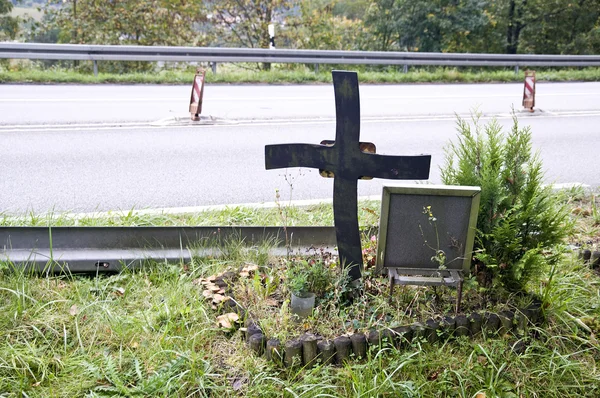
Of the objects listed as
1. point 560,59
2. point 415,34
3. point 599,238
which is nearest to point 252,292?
point 599,238

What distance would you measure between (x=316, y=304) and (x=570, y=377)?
1351mm

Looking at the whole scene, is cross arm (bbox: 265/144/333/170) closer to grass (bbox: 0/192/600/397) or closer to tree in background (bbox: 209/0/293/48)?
grass (bbox: 0/192/600/397)

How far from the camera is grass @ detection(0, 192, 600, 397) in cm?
272

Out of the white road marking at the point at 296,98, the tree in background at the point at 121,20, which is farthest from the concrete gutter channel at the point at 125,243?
the tree in background at the point at 121,20

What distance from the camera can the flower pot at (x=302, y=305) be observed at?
10.4 feet

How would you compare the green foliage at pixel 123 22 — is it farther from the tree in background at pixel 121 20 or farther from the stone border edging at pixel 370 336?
the stone border edging at pixel 370 336

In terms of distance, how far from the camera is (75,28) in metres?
16.8

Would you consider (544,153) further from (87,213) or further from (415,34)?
(415,34)

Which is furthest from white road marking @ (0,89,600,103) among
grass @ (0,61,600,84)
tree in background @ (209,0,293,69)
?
tree in background @ (209,0,293,69)

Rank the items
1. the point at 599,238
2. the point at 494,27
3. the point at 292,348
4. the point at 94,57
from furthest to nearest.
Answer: the point at 494,27 < the point at 94,57 < the point at 599,238 < the point at 292,348

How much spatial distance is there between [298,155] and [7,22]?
782 inches

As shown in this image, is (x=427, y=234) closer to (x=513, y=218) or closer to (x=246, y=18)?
(x=513, y=218)

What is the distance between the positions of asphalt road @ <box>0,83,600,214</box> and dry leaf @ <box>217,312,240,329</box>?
184 cm

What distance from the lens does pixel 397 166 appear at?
3260 millimetres
